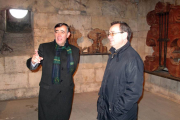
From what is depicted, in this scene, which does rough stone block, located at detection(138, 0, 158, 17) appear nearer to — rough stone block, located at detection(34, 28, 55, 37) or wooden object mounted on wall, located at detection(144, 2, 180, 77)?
wooden object mounted on wall, located at detection(144, 2, 180, 77)

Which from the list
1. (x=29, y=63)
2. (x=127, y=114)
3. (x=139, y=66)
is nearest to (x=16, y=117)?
(x=29, y=63)

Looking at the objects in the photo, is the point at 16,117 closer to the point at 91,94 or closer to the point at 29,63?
the point at 29,63

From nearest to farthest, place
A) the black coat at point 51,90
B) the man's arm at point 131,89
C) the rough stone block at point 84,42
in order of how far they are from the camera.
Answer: the man's arm at point 131,89 → the black coat at point 51,90 → the rough stone block at point 84,42

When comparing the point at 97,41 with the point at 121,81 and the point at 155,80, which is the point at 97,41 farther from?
the point at 121,81

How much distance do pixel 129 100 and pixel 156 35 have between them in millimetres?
2826

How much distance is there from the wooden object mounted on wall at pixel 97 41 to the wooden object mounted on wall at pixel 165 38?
46.3 inches

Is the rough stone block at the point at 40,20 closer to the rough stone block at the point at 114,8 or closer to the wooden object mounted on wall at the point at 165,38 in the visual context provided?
the rough stone block at the point at 114,8

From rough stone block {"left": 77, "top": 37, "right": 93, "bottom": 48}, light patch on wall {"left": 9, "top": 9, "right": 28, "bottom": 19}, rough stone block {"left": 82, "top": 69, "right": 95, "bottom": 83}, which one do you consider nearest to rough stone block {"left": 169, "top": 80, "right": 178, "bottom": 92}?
rough stone block {"left": 82, "top": 69, "right": 95, "bottom": 83}

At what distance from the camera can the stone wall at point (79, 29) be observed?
11.7 ft

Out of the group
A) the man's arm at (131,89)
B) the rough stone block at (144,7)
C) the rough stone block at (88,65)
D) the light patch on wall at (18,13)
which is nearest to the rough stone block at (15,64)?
the light patch on wall at (18,13)

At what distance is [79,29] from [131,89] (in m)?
2.88

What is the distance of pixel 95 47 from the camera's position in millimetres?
3922

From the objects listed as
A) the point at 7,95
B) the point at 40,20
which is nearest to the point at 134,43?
the point at 40,20

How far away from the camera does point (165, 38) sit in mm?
3447
